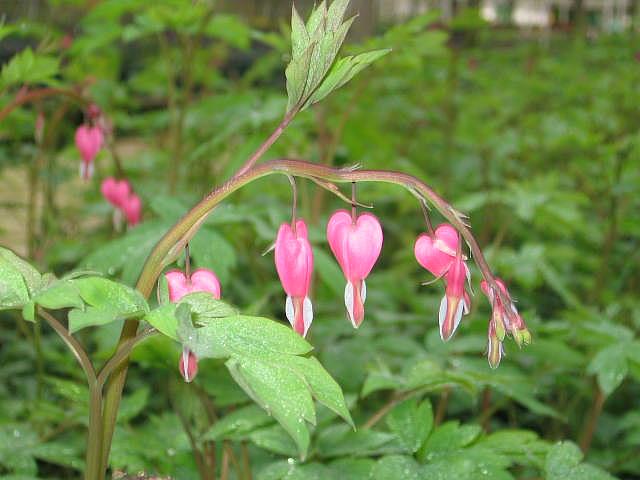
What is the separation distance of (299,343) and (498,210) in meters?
2.90

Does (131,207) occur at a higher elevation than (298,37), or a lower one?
lower

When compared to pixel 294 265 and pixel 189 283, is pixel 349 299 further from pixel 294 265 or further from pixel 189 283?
pixel 189 283

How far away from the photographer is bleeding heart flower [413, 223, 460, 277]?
102 centimetres

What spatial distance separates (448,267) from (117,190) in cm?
117

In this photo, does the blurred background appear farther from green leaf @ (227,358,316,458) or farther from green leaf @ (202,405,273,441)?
green leaf @ (227,358,316,458)

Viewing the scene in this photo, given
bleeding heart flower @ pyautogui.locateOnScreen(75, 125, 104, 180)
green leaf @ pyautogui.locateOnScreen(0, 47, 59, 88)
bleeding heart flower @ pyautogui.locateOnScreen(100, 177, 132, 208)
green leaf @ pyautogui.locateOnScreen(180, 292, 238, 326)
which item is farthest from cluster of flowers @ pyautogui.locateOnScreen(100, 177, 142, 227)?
green leaf @ pyautogui.locateOnScreen(180, 292, 238, 326)

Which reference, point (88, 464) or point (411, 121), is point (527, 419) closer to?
point (88, 464)

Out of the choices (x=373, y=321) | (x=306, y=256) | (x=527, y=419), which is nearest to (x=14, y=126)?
(x=373, y=321)

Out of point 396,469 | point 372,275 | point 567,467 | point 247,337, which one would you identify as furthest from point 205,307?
point 372,275

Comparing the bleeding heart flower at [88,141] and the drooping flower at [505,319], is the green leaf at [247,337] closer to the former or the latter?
the drooping flower at [505,319]

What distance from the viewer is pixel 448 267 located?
1.03 m

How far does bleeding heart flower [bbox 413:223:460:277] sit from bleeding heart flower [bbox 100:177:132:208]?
1125mm

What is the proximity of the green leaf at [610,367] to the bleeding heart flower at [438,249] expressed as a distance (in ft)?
2.56

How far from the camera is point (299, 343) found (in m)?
0.89
